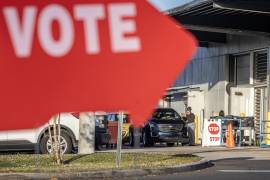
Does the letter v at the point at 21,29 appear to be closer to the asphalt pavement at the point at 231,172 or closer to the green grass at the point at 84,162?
the green grass at the point at 84,162

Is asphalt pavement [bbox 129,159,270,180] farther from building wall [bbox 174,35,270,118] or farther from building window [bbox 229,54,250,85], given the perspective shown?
building window [bbox 229,54,250,85]

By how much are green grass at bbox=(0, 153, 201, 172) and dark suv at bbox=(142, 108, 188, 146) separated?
8.20 metres

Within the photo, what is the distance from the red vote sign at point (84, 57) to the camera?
4.52 ft

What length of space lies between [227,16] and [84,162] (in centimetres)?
1282

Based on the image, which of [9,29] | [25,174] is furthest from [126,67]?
[25,174]

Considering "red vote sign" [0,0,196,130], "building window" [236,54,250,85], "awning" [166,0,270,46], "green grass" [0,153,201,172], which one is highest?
"awning" [166,0,270,46]

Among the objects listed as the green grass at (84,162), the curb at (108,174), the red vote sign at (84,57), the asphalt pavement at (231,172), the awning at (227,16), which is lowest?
the asphalt pavement at (231,172)

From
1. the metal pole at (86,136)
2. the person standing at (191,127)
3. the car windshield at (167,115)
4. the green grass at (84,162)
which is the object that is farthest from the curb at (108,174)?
the person standing at (191,127)

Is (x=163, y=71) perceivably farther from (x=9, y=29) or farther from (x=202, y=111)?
(x=202, y=111)

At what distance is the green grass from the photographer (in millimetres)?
11211

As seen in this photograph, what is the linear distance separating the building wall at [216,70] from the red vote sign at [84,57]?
80.9ft

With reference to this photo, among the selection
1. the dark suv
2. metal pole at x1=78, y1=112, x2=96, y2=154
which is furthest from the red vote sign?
the dark suv

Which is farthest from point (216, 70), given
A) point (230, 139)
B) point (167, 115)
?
point (230, 139)

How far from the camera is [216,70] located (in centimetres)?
2856
